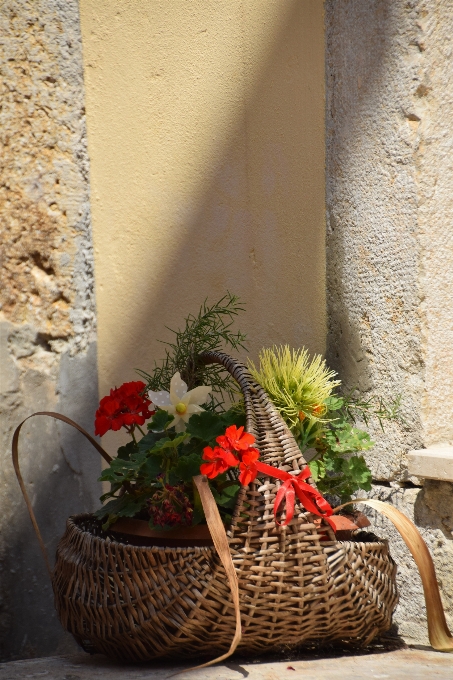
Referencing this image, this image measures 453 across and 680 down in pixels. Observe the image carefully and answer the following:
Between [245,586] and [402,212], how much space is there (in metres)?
1.02

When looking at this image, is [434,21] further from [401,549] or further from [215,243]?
[401,549]

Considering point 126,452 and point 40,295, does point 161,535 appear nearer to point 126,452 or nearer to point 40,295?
point 126,452

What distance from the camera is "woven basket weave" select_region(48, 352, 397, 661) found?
1297 millimetres

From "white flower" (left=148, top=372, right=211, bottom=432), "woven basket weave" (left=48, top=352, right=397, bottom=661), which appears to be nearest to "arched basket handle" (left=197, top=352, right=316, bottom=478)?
"woven basket weave" (left=48, top=352, right=397, bottom=661)

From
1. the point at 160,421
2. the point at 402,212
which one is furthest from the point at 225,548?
the point at 402,212

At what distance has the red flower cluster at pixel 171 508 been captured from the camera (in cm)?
135

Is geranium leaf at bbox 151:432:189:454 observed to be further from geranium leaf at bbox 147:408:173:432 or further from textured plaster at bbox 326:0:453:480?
textured plaster at bbox 326:0:453:480

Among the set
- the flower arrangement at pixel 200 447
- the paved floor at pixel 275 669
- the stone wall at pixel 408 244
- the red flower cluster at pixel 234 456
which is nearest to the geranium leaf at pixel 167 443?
the flower arrangement at pixel 200 447

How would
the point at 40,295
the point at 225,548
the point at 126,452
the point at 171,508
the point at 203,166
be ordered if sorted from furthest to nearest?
the point at 203,166
the point at 40,295
the point at 126,452
the point at 171,508
the point at 225,548

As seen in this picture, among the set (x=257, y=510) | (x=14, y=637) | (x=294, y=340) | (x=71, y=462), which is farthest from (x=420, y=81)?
(x=14, y=637)

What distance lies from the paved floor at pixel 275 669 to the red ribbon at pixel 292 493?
28 cm

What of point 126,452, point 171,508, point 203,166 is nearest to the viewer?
point 171,508

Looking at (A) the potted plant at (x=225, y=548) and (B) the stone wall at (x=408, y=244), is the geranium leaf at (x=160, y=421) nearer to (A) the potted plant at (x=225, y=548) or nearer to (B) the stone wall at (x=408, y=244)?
A: (A) the potted plant at (x=225, y=548)

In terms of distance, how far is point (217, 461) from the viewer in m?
1.32
